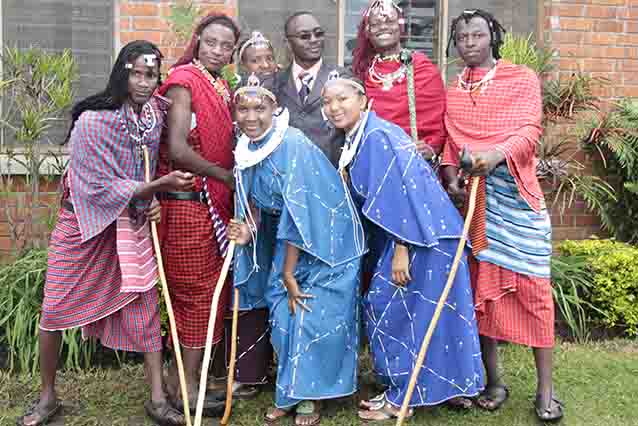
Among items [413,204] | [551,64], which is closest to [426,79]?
[413,204]

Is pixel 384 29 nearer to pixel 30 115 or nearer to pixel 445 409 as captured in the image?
pixel 445 409

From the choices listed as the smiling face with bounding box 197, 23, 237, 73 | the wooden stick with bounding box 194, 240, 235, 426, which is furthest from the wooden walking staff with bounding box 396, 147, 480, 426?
the smiling face with bounding box 197, 23, 237, 73

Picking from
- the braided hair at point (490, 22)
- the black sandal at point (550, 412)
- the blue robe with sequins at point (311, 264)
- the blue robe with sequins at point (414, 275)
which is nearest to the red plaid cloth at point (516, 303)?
the blue robe with sequins at point (414, 275)

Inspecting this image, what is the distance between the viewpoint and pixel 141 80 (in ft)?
12.5

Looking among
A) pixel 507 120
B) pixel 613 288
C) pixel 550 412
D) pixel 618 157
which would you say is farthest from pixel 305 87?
pixel 618 157

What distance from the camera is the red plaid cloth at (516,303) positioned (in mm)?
4031

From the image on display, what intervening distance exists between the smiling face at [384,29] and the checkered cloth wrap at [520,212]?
533 mm

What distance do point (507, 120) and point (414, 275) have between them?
39.8 inches

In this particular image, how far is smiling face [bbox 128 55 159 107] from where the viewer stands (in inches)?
149

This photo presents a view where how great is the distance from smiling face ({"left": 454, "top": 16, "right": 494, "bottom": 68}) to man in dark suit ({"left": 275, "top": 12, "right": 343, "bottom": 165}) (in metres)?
0.78

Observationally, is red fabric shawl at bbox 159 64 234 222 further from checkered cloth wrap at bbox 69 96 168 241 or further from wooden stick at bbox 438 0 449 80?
wooden stick at bbox 438 0 449 80

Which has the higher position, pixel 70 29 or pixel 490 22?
pixel 70 29

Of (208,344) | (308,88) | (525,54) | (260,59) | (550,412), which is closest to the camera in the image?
(208,344)

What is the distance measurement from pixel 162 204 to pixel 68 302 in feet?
2.36
